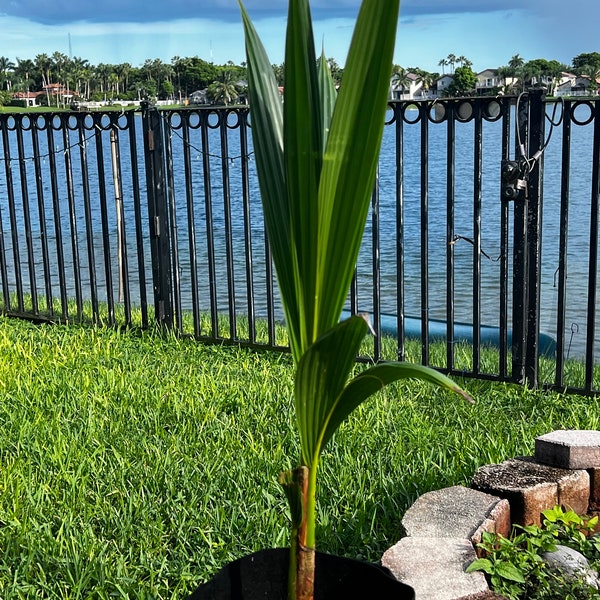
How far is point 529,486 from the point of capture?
275 centimetres

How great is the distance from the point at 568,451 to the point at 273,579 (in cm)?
164

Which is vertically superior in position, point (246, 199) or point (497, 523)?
point (246, 199)

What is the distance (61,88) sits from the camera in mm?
99812

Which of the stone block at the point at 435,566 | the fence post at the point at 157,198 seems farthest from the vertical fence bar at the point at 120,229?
the stone block at the point at 435,566

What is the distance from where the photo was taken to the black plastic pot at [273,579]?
167cm

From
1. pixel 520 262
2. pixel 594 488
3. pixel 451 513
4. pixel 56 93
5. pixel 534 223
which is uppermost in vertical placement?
pixel 56 93

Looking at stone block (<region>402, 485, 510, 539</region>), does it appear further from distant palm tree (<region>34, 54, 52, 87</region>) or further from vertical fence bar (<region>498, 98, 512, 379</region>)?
distant palm tree (<region>34, 54, 52, 87</region>)

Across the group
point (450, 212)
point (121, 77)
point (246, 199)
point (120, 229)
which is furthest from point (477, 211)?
point (121, 77)

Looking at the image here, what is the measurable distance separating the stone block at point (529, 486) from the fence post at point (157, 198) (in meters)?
3.51

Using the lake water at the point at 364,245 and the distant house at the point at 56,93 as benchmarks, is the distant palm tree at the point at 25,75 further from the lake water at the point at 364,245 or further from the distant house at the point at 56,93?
the lake water at the point at 364,245

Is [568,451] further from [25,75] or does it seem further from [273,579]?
[25,75]

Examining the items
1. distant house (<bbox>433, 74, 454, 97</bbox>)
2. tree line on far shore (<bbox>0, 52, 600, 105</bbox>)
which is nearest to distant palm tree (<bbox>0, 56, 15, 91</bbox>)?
tree line on far shore (<bbox>0, 52, 600, 105</bbox>)

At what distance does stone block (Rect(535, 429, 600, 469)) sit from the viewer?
2.97 m

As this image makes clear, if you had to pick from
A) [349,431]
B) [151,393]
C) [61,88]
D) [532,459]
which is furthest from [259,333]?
[61,88]
